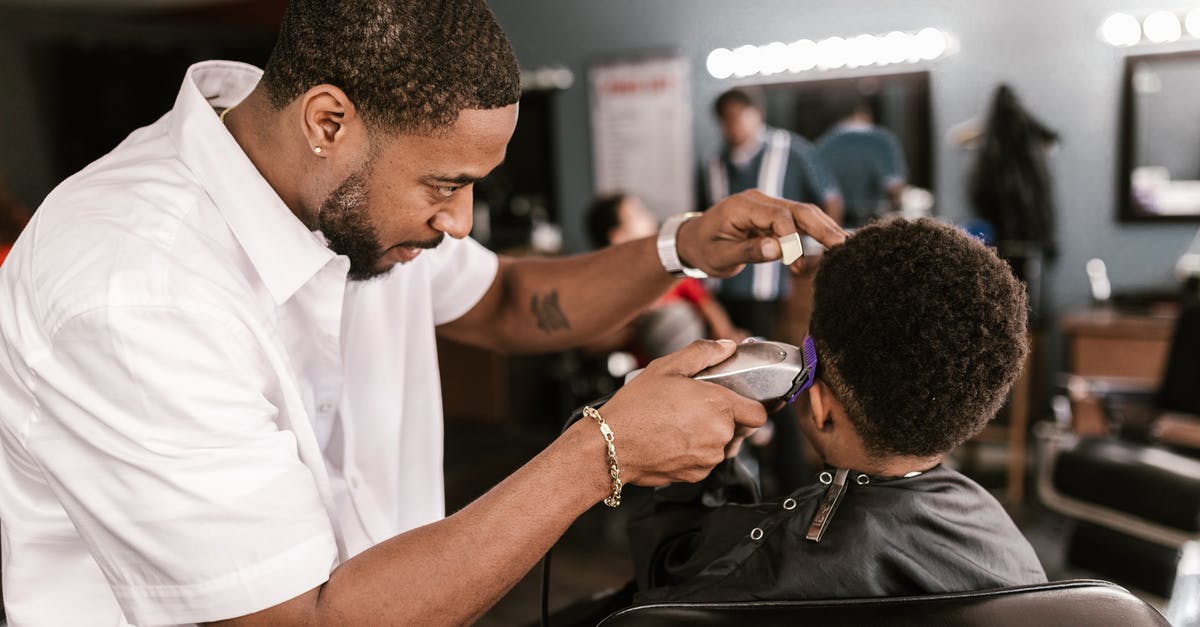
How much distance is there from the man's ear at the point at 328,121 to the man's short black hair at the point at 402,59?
1 cm

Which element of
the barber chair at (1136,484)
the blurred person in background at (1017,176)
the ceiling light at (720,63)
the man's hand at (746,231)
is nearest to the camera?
the man's hand at (746,231)

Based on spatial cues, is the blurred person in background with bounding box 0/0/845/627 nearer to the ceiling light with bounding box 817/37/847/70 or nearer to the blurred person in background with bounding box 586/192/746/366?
the blurred person in background with bounding box 586/192/746/366

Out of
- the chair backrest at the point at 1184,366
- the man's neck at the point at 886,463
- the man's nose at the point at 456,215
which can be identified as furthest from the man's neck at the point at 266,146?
the chair backrest at the point at 1184,366

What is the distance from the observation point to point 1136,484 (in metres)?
2.18

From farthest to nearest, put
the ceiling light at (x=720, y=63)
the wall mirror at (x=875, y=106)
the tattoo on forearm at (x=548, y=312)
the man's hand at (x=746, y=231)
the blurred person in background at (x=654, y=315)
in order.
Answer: the ceiling light at (x=720, y=63) < the wall mirror at (x=875, y=106) < the blurred person in background at (x=654, y=315) < the tattoo on forearm at (x=548, y=312) < the man's hand at (x=746, y=231)

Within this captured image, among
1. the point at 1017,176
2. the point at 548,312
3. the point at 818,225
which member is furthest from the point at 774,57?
the point at 818,225

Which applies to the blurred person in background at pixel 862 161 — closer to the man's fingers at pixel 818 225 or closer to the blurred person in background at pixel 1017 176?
the blurred person in background at pixel 1017 176

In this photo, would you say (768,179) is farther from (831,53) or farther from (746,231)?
(746,231)

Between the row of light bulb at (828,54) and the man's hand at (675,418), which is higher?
the row of light bulb at (828,54)

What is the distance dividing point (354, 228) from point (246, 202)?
0.39 feet

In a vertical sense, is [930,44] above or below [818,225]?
above

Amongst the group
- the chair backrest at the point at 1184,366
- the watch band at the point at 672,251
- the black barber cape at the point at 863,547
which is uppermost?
the watch band at the point at 672,251

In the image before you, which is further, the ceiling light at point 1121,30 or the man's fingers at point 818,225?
the ceiling light at point 1121,30

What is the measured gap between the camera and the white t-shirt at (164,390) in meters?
0.78
